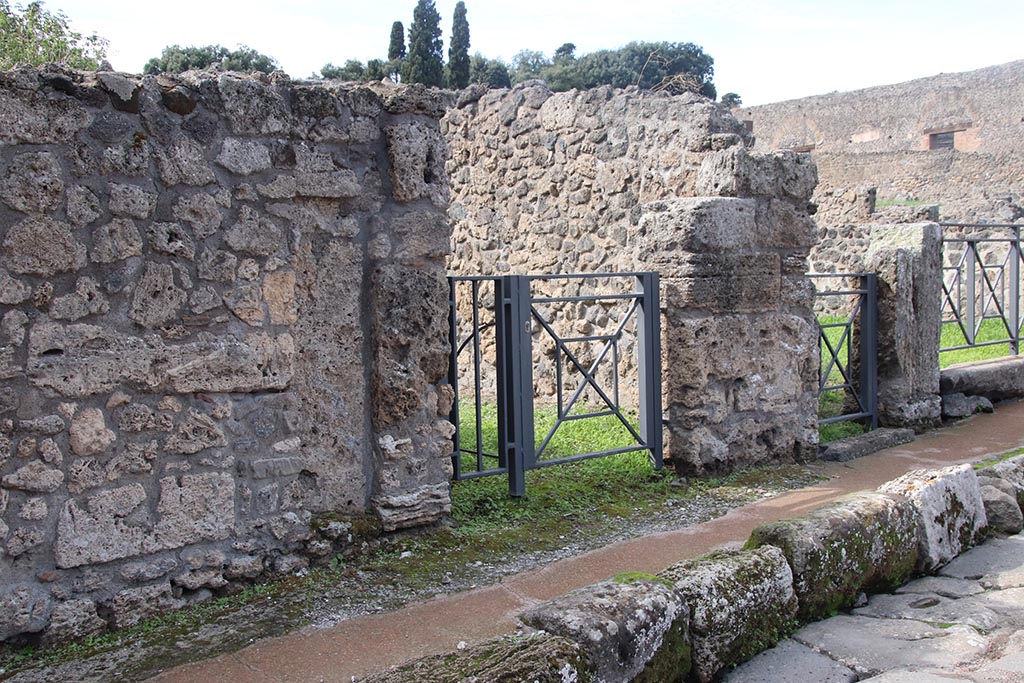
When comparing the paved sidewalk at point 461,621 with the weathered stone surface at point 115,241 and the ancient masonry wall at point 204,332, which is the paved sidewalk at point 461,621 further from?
the weathered stone surface at point 115,241

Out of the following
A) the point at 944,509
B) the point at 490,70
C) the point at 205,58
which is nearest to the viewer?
the point at 944,509

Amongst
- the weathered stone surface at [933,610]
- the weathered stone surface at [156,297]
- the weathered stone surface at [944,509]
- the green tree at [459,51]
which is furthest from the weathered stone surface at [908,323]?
the green tree at [459,51]

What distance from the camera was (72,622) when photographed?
11.5 ft

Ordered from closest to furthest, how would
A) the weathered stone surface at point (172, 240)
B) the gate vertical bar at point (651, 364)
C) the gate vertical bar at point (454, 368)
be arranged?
the weathered stone surface at point (172, 240)
the gate vertical bar at point (454, 368)
the gate vertical bar at point (651, 364)

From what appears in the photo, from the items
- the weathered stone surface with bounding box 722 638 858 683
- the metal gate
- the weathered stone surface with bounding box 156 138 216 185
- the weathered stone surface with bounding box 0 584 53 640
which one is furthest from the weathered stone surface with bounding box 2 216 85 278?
the weathered stone surface with bounding box 722 638 858 683

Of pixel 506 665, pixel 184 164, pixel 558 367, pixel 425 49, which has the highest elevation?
pixel 425 49

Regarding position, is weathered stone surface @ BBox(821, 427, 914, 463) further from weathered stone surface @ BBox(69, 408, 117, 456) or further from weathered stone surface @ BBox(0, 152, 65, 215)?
weathered stone surface @ BBox(0, 152, 65, 215)

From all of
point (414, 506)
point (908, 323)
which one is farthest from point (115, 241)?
point (908, 323)

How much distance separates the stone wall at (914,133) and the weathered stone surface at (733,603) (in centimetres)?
2216

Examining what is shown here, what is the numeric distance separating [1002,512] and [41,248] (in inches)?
178

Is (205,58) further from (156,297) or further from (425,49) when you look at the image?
(156,297)

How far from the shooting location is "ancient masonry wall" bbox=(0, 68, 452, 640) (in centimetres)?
344

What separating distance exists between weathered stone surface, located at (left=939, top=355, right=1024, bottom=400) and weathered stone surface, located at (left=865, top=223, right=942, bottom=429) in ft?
1.61

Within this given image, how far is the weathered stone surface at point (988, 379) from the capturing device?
7.96m
